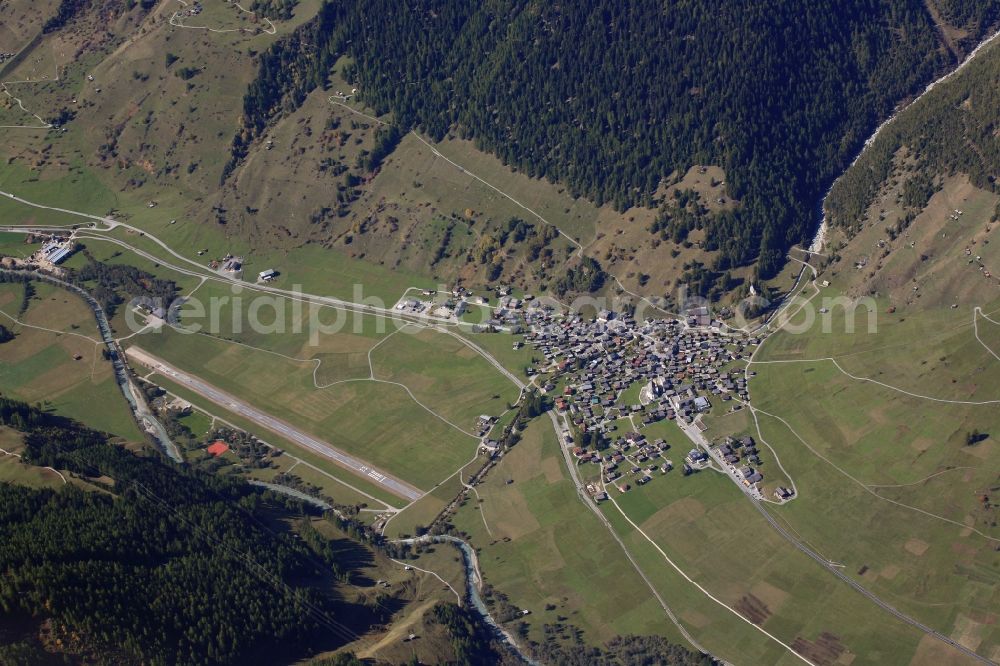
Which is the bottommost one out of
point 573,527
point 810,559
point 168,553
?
point 168,553

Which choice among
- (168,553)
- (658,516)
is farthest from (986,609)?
(168,553)

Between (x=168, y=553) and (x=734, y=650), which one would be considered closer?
(x=734, y=650)

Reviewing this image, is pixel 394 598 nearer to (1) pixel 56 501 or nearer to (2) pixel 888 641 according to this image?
(1) pixel 56 501

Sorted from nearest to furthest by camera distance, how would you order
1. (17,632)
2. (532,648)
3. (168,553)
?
(17,632) < (532,648) < (168,553)

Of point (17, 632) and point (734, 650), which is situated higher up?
point (734, 650)

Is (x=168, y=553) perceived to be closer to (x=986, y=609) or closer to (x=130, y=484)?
(x=130, y=484)

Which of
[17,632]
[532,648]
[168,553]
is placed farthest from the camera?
[168,553]
